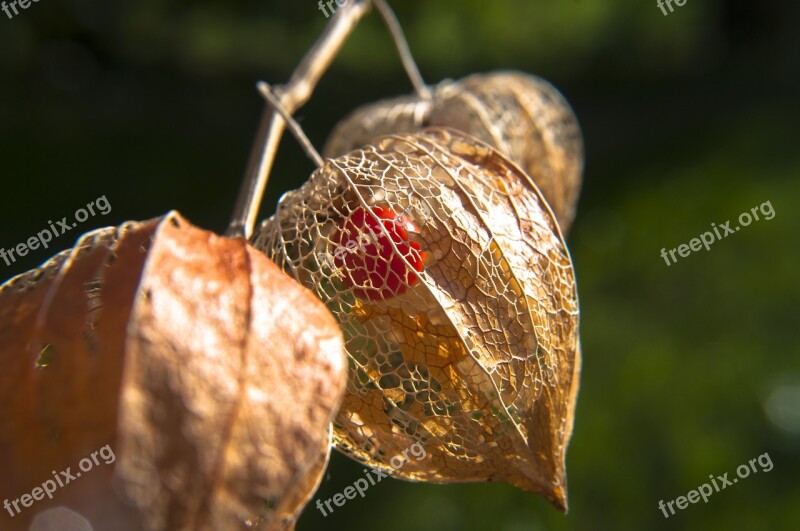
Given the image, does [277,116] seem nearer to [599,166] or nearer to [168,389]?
[168,389]

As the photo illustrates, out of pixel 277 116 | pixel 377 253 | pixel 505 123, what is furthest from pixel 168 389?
pixel 505 123

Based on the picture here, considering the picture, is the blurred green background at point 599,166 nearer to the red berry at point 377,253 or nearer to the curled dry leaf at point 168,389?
the red berry at point 377,253

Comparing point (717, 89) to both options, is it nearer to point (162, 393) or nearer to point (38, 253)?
point (38, 253)

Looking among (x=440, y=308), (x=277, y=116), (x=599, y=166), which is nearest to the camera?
(x=440, y=308)

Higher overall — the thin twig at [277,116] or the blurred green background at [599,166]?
the thin twig at [277,116]

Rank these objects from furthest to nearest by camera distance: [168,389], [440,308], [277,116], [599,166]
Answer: [599,166], [277,116], [440,308], [168,389]

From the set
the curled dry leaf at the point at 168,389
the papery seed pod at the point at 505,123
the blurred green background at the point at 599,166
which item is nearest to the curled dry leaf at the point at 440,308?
the curled dry leaf at the point at 168,389
